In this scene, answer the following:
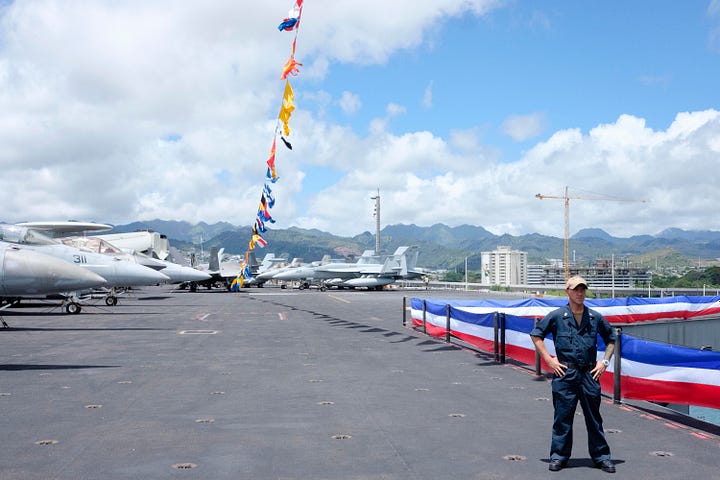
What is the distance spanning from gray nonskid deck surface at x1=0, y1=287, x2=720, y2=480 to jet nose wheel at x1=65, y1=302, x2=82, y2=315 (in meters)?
13.3

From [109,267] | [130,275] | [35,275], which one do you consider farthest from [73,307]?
[35,275]

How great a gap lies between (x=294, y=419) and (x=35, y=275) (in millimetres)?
14287

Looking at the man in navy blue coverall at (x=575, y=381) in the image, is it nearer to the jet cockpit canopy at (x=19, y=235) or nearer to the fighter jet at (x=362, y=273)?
the jet cockpit canopy at (x=19, y=235)

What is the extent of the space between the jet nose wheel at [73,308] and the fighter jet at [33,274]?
9.67 meters

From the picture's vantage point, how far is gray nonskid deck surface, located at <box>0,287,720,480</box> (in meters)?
6.25

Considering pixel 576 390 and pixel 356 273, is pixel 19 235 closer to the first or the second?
pixel 576 390

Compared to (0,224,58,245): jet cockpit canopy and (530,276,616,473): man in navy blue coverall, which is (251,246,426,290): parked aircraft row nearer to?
(0,224,58,245): jet cockpit canopy

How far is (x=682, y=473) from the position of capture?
20.1 ft

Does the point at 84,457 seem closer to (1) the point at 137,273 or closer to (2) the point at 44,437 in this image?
(2) the point at 44,437

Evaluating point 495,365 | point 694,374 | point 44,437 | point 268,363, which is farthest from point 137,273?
point 694,374

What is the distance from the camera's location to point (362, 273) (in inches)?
3132

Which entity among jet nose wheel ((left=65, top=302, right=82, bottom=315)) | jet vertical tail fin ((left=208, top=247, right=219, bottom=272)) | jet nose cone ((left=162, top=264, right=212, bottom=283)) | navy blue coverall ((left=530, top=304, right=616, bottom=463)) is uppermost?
jet vertical tail fin ((left=208, top=247, right=219, bottom=272))

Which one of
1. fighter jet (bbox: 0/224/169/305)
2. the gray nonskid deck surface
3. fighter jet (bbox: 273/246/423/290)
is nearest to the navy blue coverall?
the gray nonskid deck surface

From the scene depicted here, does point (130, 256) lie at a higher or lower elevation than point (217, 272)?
higher
